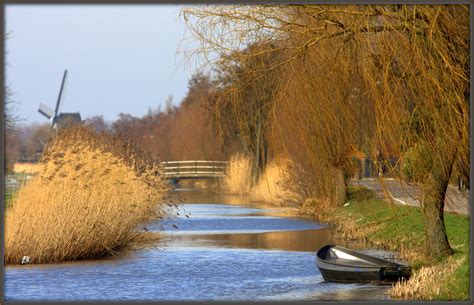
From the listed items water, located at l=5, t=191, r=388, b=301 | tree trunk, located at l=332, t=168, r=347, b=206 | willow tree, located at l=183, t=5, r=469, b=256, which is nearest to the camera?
willow tree, located at l=183, t=5, r=469, b=256

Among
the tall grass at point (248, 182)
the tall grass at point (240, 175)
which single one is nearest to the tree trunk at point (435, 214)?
the tall grass at point (248, 182)

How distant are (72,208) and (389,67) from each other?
755 centimetres

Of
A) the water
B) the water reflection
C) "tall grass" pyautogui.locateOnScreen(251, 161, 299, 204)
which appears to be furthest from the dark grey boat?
"tall grass" pyautogui.locateOnScreen(251, 161, 299, 204)

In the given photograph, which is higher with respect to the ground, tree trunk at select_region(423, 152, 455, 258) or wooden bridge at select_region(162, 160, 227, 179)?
wooden bridge at select_region(162, 160, 227, 179)

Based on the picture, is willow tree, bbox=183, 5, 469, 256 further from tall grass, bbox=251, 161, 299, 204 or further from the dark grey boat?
tall grass, bbox=251, 161, 299, 204

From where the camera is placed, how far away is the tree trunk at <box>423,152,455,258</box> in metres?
14.0

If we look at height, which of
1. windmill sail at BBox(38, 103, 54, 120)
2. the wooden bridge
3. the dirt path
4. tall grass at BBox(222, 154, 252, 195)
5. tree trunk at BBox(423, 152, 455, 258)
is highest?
windmill sail at BBox(38, 103, 54, 120)

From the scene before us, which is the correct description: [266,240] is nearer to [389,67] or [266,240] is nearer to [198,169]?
[389,67]

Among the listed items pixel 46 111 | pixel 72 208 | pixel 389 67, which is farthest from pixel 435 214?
pixel 46 111

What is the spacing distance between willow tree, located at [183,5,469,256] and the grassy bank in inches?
49.5

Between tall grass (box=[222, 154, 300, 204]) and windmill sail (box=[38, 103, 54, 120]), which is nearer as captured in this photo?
tall grass (box=[222, 154, 300, 204])

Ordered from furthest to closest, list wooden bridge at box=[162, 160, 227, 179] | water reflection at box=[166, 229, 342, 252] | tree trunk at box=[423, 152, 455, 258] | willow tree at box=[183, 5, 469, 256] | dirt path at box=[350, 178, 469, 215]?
1. wooden bridge at box=[162, 160, 227, 179]
2. water reflection at box=[166, 229, 342, 252]
3. tree trunk at box=[423, 152, 455, 258]
4. dirt path at box=[350, 178, 469, 215]
5. willow tree at box=[183, 5, 469, 256]

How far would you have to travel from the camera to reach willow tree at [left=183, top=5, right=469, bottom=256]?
11055 mm

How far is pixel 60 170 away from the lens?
18.1m
